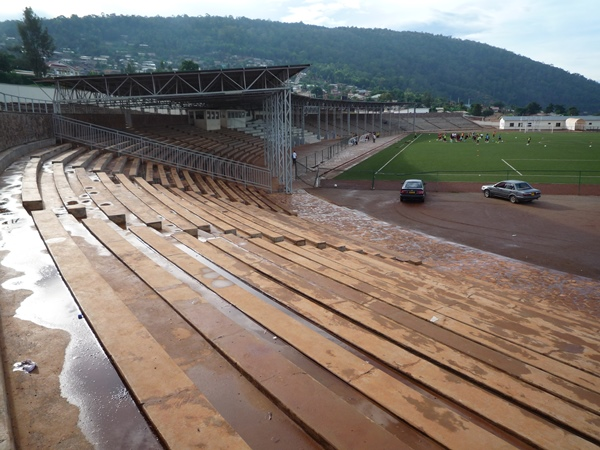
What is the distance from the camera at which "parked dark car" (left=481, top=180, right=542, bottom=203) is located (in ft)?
76.5

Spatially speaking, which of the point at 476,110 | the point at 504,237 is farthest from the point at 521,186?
the point at 476,110

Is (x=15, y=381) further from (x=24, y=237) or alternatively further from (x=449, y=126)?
(x=449, y=126)

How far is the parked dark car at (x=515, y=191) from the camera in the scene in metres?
23.3

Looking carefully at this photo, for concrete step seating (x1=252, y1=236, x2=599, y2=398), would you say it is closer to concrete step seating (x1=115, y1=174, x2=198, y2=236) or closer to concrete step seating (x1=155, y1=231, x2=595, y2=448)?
concrete step seating (x1=155, y1=231, x2=595, y2=448)

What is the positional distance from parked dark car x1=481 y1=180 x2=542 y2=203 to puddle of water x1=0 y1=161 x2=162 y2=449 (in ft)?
77.6

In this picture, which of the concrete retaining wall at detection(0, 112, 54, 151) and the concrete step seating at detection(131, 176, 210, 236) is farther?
the concrete retaining wall at detection(0, 112, 54, 151)

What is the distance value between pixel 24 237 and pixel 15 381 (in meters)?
4.45

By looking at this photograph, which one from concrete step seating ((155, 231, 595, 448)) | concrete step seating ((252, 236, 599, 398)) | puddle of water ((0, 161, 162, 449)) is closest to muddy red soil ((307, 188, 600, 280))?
concrete step seating ((252, 236, 599, 398))

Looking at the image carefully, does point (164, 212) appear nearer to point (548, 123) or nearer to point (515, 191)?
point (515, 191)

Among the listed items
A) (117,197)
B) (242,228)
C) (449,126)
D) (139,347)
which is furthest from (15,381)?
(449,126)

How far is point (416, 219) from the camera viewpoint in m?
20.6

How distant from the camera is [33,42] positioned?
257 feet

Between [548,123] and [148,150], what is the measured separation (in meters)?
119

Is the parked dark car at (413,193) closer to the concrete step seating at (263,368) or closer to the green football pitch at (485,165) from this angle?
the green football pitch at (485,165)
